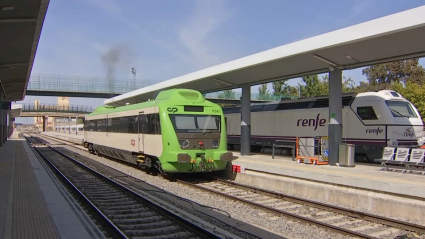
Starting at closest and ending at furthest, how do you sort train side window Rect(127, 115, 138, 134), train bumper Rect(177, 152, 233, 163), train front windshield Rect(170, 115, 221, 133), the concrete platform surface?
the concrete platform surface → train bumper Rect(177, 152, 233, 163) → train front windshield Rect(170, 115, 221, 133) → train side window Rect(127, 115, 138, 134)

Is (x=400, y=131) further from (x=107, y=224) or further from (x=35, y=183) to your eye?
(x=35, y=183)

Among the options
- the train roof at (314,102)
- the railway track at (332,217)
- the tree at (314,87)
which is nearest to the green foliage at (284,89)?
the tree at (314,87)

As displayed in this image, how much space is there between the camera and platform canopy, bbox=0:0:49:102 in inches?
337

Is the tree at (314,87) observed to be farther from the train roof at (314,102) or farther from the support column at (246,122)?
the support column at (246,122)

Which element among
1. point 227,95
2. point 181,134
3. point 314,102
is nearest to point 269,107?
point 314,102

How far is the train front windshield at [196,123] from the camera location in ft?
39.8

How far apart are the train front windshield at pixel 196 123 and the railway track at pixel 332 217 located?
2296mm

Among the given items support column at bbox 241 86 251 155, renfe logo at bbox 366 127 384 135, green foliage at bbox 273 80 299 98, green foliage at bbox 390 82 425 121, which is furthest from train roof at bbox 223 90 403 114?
green foliage at bbox 273 80 299 98

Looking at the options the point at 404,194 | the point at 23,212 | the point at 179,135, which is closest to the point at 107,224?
the point at 23,212

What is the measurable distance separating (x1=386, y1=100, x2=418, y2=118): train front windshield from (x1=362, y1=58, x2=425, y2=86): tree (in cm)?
2724

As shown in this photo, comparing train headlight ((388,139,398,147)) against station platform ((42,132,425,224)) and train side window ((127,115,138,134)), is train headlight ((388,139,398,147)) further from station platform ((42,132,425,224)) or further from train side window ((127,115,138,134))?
train side window ((127,115,138,134))

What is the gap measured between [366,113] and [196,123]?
24.8 ft

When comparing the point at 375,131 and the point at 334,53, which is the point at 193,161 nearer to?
the point at 334,53

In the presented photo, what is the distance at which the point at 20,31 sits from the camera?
35.6 feet
